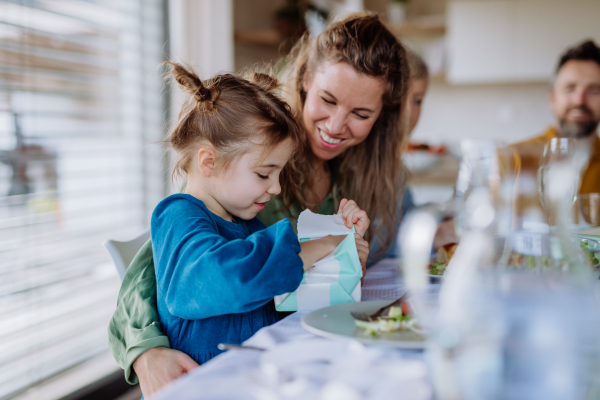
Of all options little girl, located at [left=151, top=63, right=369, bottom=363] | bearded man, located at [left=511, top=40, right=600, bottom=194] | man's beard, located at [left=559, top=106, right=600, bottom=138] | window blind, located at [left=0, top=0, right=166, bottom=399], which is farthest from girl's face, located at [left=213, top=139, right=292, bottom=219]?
man's beard, located at [left=559, top=106, right=600, bottom=138]

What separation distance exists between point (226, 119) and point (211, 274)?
39 cm

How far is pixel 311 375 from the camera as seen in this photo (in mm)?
437

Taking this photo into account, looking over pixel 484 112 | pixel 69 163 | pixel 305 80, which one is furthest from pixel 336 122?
pixel 484 112

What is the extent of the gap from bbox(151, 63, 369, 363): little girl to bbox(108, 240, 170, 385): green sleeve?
27 millimetres

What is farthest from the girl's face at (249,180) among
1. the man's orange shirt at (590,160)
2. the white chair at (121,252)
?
the man's orange shirt at (590,160)

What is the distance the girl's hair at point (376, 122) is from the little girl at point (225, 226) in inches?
9.5

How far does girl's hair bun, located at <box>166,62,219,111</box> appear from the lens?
995mm

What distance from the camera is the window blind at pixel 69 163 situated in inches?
64.8

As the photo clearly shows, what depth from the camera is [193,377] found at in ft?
1.52

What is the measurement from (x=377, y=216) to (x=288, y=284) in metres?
0.71

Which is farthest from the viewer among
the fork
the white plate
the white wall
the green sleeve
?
the white wall

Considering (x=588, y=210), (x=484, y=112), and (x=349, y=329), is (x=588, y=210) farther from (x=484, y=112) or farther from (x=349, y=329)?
(x=484, y=112)

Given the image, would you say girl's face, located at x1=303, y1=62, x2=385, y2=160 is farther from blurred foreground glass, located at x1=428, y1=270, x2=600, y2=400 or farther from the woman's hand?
blurred foreground glass, located at x1=428, y1=270, x2=600, y2=400

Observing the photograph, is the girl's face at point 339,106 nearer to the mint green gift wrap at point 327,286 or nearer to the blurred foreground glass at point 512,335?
the mint green gift wrap at point 327,286
